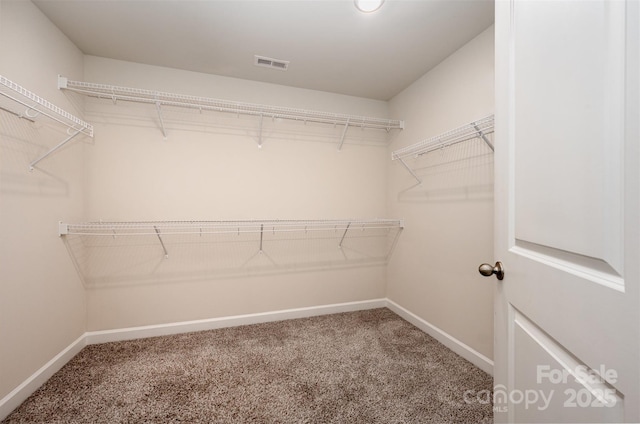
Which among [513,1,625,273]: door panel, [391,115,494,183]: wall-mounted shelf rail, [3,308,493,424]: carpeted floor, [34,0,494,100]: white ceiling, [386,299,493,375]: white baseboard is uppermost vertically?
[34,0,494,100]: white ceiling

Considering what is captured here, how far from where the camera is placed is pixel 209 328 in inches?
92.3

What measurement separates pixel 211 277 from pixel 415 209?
195 cm

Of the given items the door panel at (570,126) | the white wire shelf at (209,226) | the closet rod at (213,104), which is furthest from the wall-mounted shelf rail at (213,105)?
the door panel at (570,126)

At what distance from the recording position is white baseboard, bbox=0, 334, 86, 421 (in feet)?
4.57

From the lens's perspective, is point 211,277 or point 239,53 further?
point 211,277

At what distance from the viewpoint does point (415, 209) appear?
2.45 m

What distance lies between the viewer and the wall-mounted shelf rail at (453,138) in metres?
1.65

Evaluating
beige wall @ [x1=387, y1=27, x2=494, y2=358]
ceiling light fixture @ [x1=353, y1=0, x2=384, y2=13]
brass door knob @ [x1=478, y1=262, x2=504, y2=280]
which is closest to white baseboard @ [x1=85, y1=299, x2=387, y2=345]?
beige wall @ [x1=387, y1=27, x2=494, y2=358]

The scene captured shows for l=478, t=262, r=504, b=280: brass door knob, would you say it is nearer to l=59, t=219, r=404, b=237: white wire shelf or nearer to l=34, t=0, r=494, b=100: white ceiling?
l=34, t=0, r=494, b=100: white ceiling

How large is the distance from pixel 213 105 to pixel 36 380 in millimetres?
2226

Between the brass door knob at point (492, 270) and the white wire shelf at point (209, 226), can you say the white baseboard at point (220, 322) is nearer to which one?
the white wire shelf at point (209, 226)

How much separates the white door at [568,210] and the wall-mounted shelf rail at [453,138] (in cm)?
86

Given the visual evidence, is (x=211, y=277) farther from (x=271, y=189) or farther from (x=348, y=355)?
(x=348, y=355)

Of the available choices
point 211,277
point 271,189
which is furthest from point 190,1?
point 211,277
